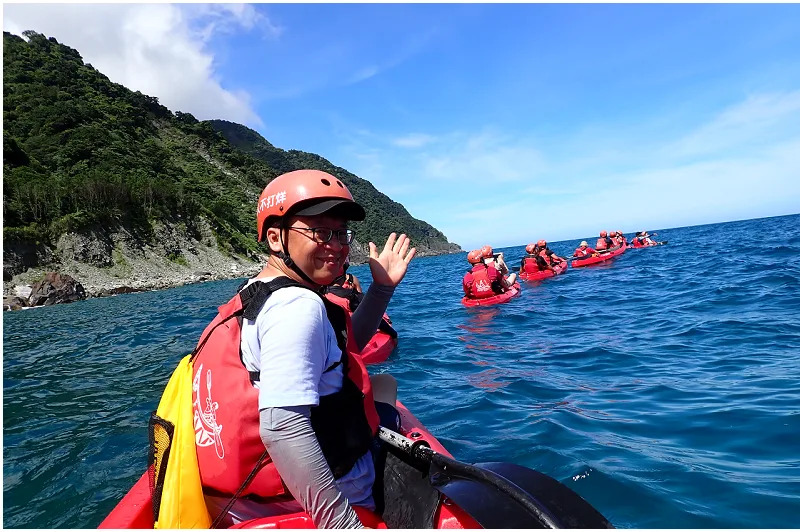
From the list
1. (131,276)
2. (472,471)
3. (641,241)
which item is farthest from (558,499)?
(131,276)

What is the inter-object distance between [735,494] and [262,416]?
12.5ft

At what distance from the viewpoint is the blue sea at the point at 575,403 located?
147 inches

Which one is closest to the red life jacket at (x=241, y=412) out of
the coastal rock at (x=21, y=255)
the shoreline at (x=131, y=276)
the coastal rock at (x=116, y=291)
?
the shoreline at (x=131, y=276)

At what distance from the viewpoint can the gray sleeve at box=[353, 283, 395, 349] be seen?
2967mm

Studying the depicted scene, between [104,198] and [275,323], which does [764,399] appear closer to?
[275,323]

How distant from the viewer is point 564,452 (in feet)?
14.4

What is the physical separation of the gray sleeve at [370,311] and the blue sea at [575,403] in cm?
222

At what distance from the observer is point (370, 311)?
302 cm

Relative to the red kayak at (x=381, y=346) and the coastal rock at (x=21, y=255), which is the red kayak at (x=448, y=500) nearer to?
the red kayak at (x=381, y=346)

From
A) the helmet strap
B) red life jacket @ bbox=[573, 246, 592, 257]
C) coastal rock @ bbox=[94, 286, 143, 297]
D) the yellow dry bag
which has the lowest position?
the yellow dry bag

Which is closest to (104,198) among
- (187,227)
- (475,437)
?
(187,227)

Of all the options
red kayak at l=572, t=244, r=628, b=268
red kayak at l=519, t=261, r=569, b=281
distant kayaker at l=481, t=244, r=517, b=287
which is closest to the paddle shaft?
distant kayaker at l=481, t=244, r=517, b=287

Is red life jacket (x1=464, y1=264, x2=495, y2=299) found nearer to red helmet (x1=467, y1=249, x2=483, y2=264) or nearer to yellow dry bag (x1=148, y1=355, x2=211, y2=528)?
red helmet (x1=467, y1=249, x2=483, y2=264)

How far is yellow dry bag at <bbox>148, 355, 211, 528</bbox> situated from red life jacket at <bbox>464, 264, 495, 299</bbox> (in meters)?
13.1
